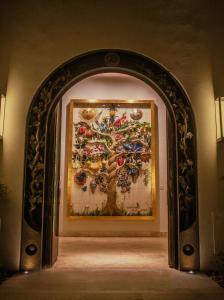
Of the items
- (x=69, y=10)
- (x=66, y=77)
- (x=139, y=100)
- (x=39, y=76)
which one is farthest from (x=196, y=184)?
(x=139, y=100)

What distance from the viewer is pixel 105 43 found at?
3625 mm

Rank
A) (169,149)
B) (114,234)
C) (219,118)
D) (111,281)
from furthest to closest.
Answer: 1. (114,234)
2. (169,149)
3. (219,118)
4. (111,281)

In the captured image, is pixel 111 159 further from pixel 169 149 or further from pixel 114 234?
pixel 169 149

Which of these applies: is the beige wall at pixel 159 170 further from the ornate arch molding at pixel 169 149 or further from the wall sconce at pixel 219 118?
the wall sconce at pixel 219 118

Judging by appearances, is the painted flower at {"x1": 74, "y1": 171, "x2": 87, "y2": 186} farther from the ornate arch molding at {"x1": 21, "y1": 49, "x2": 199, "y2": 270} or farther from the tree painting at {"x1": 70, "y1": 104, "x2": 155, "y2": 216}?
the ornate arch molding at {"x1": 21, "y1": 49, "x2": 199, "y2": 270}

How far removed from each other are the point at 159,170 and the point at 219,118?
2759 millimetres

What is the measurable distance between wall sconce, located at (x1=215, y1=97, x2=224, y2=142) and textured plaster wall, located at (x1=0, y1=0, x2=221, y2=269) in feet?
0.25

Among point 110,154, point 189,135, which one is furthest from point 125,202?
point 189,135

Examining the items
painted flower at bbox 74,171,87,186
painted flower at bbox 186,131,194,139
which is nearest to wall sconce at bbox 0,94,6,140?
painted flower at bbox 186,131,194,139

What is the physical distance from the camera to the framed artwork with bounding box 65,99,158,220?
5.85 metres

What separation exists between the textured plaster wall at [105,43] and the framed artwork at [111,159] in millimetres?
2531

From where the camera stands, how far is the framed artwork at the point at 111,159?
19.2 ft

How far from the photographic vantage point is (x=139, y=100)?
616 centimetres

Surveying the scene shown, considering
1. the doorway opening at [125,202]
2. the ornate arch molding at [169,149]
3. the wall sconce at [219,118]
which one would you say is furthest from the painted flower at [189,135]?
the doorway opening at [125,202]
